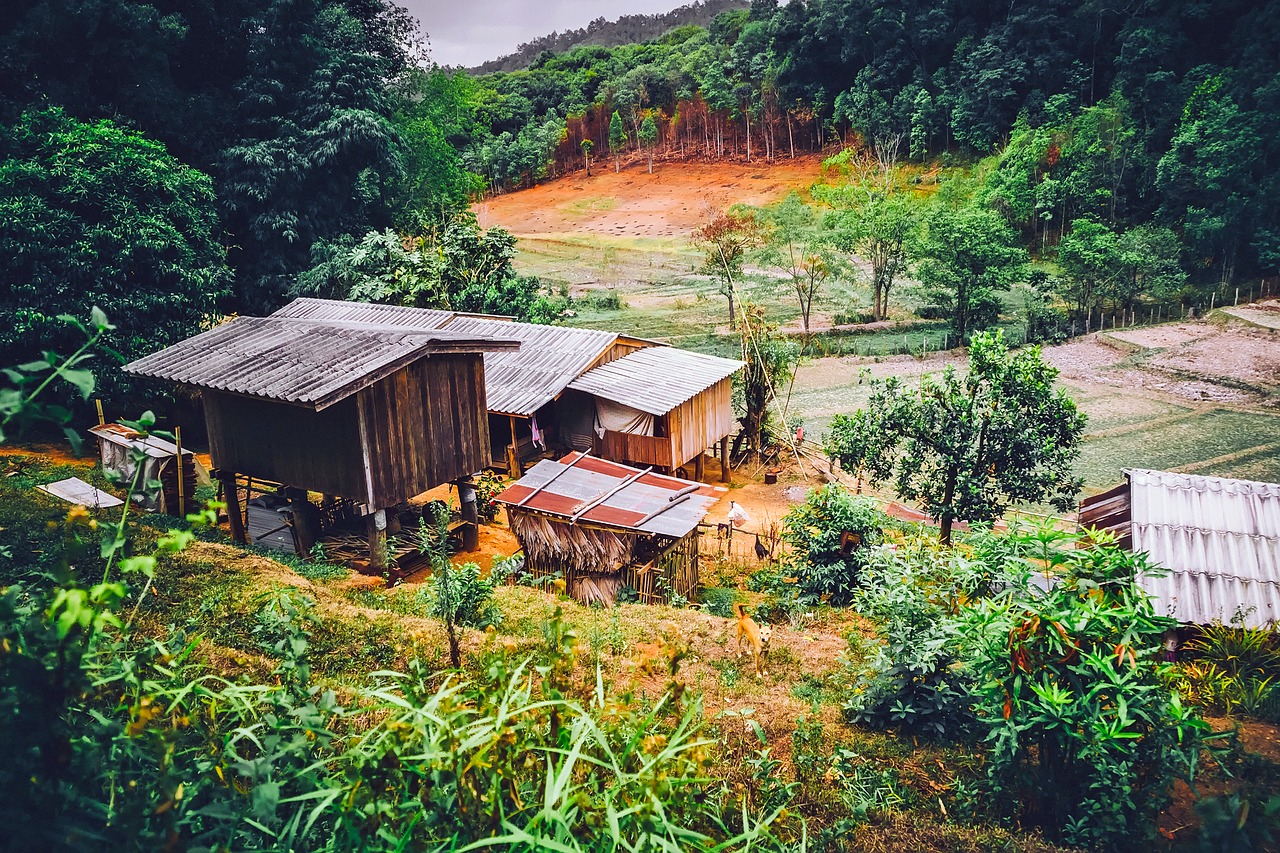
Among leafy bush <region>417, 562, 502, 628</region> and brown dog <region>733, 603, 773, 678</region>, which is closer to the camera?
brown dog <region>733, 603, 773, 678</region>

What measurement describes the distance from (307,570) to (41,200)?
37.8ft

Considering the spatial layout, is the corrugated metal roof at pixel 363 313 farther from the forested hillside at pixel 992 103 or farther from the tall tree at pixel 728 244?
the forested hillside at pixel 992 103

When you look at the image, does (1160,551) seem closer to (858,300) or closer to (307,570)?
(307,570)

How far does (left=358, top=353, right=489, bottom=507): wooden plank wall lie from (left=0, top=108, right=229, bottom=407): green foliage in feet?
25.1

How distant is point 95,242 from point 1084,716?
65.7 feet

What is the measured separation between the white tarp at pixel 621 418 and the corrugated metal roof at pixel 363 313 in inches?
192

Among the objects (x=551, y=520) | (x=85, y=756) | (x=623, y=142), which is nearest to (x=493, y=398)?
(x=551, y=520)

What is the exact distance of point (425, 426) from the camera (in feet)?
43.6

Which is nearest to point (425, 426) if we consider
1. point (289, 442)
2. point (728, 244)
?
point (289, 442)

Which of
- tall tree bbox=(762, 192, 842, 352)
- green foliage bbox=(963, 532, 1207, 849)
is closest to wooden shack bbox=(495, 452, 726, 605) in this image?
green foliage bbox=(963, 532, 1207, 849)

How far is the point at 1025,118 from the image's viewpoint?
158 ft

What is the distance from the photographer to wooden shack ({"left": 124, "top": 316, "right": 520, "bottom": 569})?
12.2 meters

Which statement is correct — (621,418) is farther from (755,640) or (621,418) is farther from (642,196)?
(642,196)

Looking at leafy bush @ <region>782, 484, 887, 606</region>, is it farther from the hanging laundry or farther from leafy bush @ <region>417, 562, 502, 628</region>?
the hanging laundry
